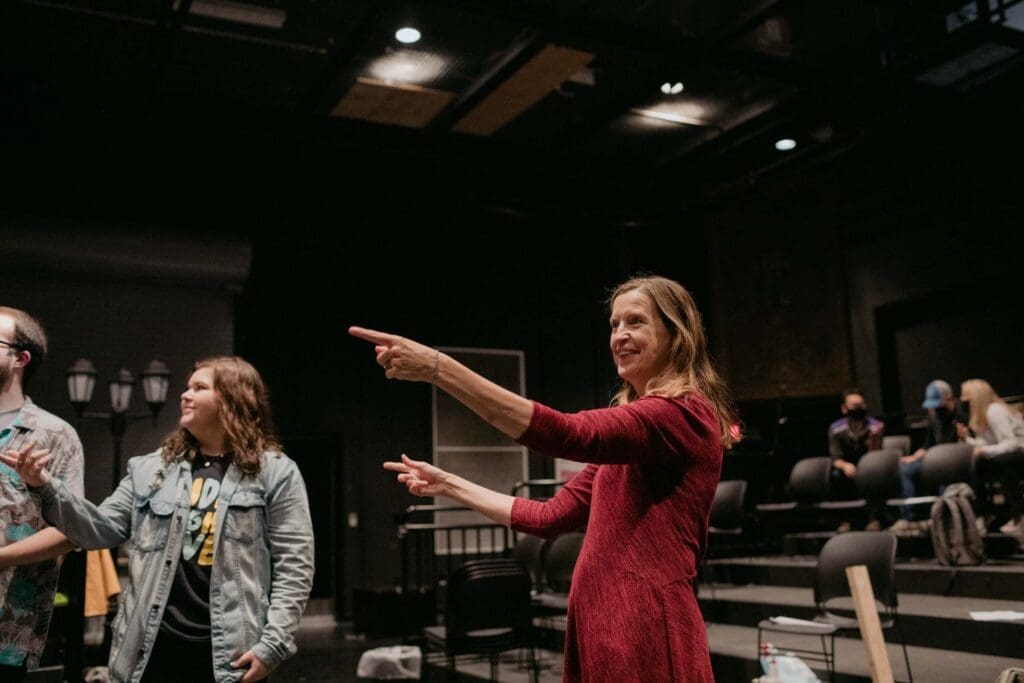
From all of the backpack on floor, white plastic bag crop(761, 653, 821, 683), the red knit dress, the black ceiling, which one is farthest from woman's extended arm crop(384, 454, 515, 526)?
the black ceiling

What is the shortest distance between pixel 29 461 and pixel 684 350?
1495 mm

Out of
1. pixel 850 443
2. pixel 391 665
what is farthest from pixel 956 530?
pixel 391 665

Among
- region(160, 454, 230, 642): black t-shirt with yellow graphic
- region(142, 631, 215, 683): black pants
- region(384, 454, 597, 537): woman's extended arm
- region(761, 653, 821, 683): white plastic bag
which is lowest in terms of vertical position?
region(761, 653, 821, 683): white plastic bag

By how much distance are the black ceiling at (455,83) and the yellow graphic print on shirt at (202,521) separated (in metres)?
4.99

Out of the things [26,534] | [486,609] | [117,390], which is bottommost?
[486,609]

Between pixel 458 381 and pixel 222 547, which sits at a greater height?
pixel 458 381

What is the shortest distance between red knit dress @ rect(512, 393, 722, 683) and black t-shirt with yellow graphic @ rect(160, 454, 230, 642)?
3.41 ft

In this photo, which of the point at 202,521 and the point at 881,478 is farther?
the point at 881,478

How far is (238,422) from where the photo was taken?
244 cm

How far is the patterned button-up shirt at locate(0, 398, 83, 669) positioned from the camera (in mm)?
2148

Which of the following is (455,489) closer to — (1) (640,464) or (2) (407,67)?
(1) (640,464)

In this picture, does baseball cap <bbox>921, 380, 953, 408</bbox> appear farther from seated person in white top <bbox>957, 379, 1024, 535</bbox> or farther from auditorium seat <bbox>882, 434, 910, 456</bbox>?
auditorium seat <bbox>882, 434, 910, 456</bbox>

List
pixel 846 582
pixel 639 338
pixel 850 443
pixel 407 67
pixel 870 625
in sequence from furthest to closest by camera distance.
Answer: pixel 407 67 → pixel 850 443 → pixel 846 582 → pixel 870 625 → pixel 639 338

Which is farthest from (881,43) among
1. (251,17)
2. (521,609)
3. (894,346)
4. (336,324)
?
(336,324)
